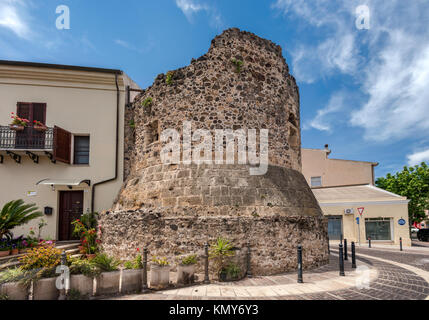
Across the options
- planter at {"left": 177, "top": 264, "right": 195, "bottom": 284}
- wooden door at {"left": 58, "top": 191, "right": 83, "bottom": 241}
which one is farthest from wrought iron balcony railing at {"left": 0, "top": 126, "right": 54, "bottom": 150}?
planter at {"left": 177, "top": 264, "right": 195, "bottom": 284}

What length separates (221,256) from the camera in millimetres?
6930

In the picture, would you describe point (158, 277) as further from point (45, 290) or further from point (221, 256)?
point (45, 290)

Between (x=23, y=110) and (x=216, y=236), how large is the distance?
33.1 feet

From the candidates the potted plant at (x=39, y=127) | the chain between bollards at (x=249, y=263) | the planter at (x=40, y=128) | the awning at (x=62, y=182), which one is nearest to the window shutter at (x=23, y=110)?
the potted plant at (x=39, y=127)

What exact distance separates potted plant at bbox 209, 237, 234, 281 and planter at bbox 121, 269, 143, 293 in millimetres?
1918

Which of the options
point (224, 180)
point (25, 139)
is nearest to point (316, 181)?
point (224, 180)

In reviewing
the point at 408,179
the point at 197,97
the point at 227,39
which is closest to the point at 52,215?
the point at 197,97

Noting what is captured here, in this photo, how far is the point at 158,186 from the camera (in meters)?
8.99

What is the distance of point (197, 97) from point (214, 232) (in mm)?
4675

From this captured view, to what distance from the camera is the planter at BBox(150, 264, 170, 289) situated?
19.9 ft
